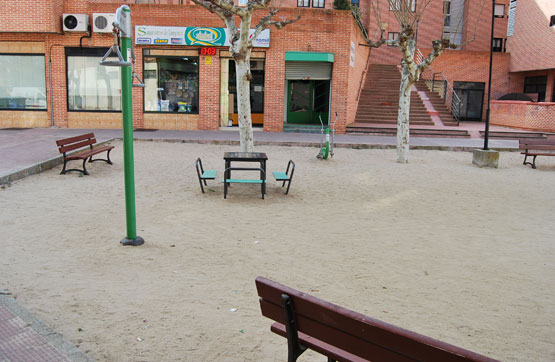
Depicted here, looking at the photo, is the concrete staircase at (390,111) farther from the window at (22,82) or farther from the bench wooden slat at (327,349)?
the bench wooden slat at (327,349)

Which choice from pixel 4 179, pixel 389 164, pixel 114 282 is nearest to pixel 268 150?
pixel 389 164

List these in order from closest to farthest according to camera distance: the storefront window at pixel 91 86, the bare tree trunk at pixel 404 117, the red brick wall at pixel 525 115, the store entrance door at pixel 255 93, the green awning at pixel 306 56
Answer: the bare tree trunk at pixel 404 117
the green awning at pixel 306 56
the storefront window at pixel 91 86
the store entrance door at pixel 255 93
the red brick wall at pixel 525 115

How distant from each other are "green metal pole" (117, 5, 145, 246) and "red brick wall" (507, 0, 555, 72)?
27.0 metres

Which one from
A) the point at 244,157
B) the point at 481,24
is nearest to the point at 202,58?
the point at 244,157

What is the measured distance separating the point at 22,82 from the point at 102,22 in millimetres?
4310

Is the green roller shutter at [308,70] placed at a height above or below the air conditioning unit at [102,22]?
below

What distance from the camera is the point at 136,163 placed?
42.2ft

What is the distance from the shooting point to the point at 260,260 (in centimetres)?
588

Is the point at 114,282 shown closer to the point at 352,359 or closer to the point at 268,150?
the point at 352,359

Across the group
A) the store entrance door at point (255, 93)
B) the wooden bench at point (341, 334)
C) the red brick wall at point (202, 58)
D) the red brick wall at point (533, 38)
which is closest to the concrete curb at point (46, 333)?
the wooden bench at point (341, 334)

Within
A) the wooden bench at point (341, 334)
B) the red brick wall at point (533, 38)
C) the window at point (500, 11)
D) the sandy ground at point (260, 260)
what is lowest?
the sandy ground at point (260, 260)

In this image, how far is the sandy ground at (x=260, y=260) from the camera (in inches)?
160

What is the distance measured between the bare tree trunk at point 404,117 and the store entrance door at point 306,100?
828cm

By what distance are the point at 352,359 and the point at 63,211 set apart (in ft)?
20.8
